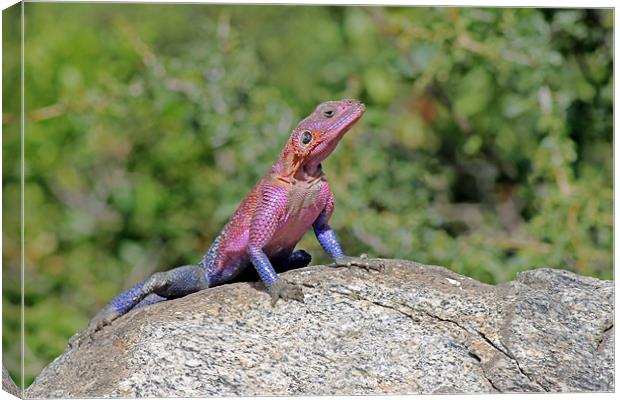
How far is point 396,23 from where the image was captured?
8.55 m

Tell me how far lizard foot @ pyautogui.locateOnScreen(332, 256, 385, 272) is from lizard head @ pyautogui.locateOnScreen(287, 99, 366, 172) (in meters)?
0.43

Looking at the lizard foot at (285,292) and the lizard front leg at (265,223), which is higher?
the lizard front leg at (265,223)

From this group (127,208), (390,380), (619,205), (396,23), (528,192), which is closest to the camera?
(390,380)

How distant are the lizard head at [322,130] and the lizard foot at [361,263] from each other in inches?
16.8

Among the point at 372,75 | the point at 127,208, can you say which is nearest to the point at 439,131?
the point at 372,75

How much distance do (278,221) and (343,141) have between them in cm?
297

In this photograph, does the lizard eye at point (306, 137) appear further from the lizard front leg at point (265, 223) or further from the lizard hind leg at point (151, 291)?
the lizard hind leg at point (151, 291)

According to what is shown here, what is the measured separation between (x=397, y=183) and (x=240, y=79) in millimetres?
1202

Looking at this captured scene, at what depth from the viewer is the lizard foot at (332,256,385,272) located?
5832 mm

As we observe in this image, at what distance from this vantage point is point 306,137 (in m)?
5.92

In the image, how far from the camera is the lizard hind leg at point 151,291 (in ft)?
19.6

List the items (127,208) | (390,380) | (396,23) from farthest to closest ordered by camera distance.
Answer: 1. (127,208)
2. (396,23)
3. (390,380)

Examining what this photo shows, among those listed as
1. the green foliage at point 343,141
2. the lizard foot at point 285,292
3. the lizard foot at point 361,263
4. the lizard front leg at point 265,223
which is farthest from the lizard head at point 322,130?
the green foliage at point 343,141

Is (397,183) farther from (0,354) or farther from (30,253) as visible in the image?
(0,354)
